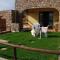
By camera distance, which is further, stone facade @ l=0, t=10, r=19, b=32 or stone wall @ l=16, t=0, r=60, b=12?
stone facade @ l=0, t=10, r=19, b=32

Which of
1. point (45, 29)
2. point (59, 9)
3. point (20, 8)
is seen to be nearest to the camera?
point (45, 29)

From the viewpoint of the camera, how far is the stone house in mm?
17547

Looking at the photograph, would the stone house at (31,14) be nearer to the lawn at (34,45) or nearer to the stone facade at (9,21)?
the stone facade at (9,21)

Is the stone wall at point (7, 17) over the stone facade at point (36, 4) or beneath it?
beneath

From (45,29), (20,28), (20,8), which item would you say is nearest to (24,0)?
(20,8)

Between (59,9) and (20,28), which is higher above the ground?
(59,9)

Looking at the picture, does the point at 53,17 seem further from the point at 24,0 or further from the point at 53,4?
the point at 24,0

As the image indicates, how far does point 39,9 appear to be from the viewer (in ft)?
59.8

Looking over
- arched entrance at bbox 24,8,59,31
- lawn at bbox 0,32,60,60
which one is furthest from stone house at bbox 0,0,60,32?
lawn at bbox 0,32,60,60

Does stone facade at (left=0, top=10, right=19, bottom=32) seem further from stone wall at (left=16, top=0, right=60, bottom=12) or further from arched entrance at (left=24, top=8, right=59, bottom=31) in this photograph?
arched entrance at (left=24, top=8, right=59, bottom=31)

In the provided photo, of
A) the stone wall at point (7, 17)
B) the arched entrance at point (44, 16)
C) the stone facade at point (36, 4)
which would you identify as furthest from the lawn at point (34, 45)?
the stone wall at point (7, 17)

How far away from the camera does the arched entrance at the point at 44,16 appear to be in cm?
1786

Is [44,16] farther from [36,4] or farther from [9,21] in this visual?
[9,21]

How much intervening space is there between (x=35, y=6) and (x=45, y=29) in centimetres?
451
